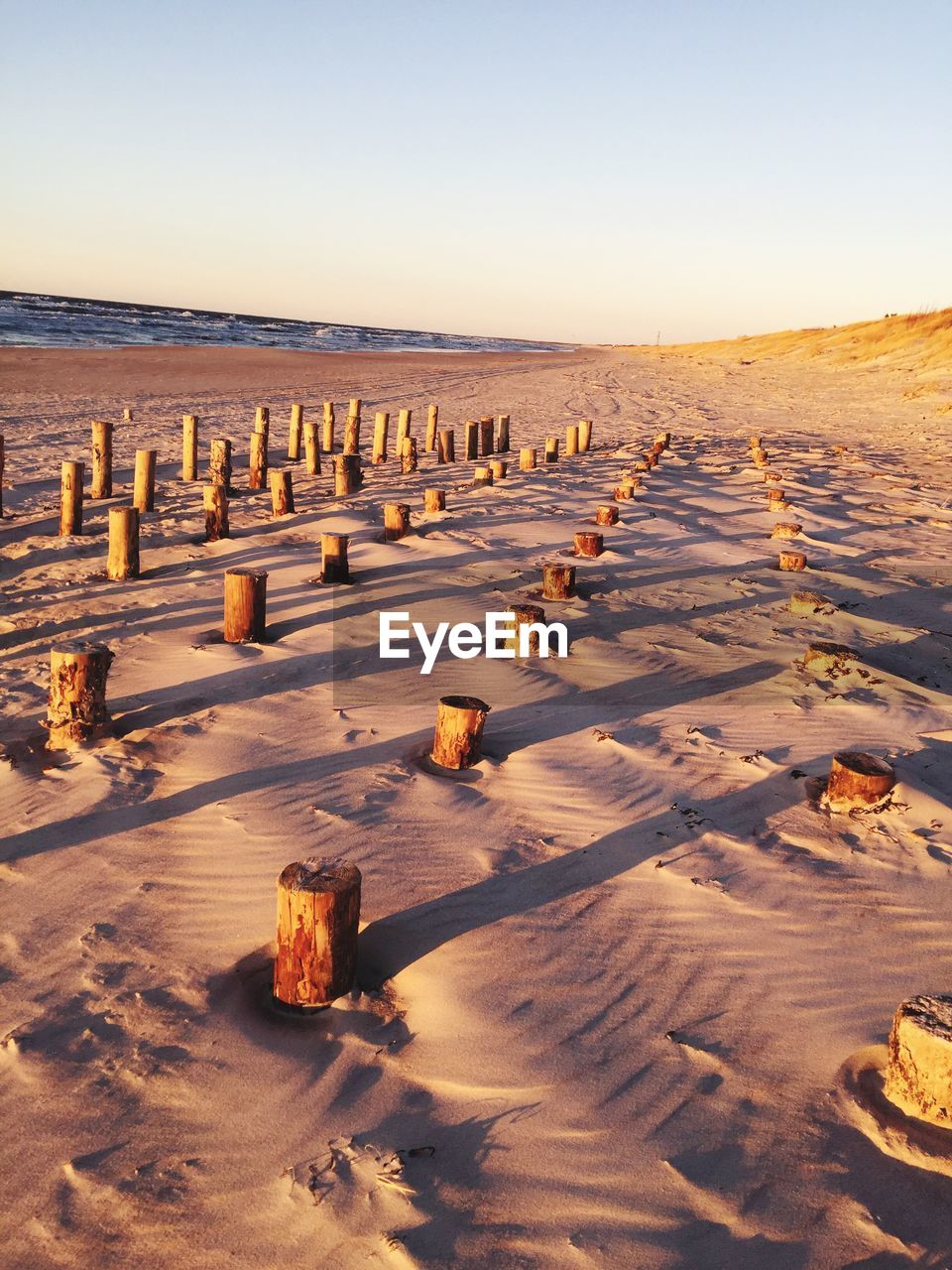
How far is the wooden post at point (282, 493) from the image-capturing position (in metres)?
10.6

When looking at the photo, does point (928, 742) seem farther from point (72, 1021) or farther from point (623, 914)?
point (72, 1021)

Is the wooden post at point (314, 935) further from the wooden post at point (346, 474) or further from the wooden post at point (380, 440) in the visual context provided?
the wooden post at point (380, 440)

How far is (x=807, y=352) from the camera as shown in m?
42.3

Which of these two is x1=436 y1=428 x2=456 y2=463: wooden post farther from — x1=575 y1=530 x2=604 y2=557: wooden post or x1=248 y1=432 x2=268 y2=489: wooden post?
x1=575 y1=530 x2=604 y2=557: wooden post

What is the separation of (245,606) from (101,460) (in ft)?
18.6

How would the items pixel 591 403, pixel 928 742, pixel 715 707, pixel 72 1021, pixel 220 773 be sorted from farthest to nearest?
pixel 591 403 < pixel 715 707 < pixel 928 742 < pixel 220 773 < pixel 72 1021

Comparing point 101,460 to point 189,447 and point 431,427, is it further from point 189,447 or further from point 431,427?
point 431,427

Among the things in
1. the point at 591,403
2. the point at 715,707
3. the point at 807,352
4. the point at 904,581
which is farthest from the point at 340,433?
the point at 807,352

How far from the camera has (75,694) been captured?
5.27 metres

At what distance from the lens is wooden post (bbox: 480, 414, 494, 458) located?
52.7 ft

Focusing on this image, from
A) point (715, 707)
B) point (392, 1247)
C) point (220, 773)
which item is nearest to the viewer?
point (392, 1247)

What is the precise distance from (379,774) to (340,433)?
15192 millimetres

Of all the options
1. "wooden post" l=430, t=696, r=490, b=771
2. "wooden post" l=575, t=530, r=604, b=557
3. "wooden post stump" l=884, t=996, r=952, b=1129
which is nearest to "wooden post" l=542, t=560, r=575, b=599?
"wooden post" l=575, t=530, r=604, b=557

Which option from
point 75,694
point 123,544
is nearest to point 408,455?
point 123,544
